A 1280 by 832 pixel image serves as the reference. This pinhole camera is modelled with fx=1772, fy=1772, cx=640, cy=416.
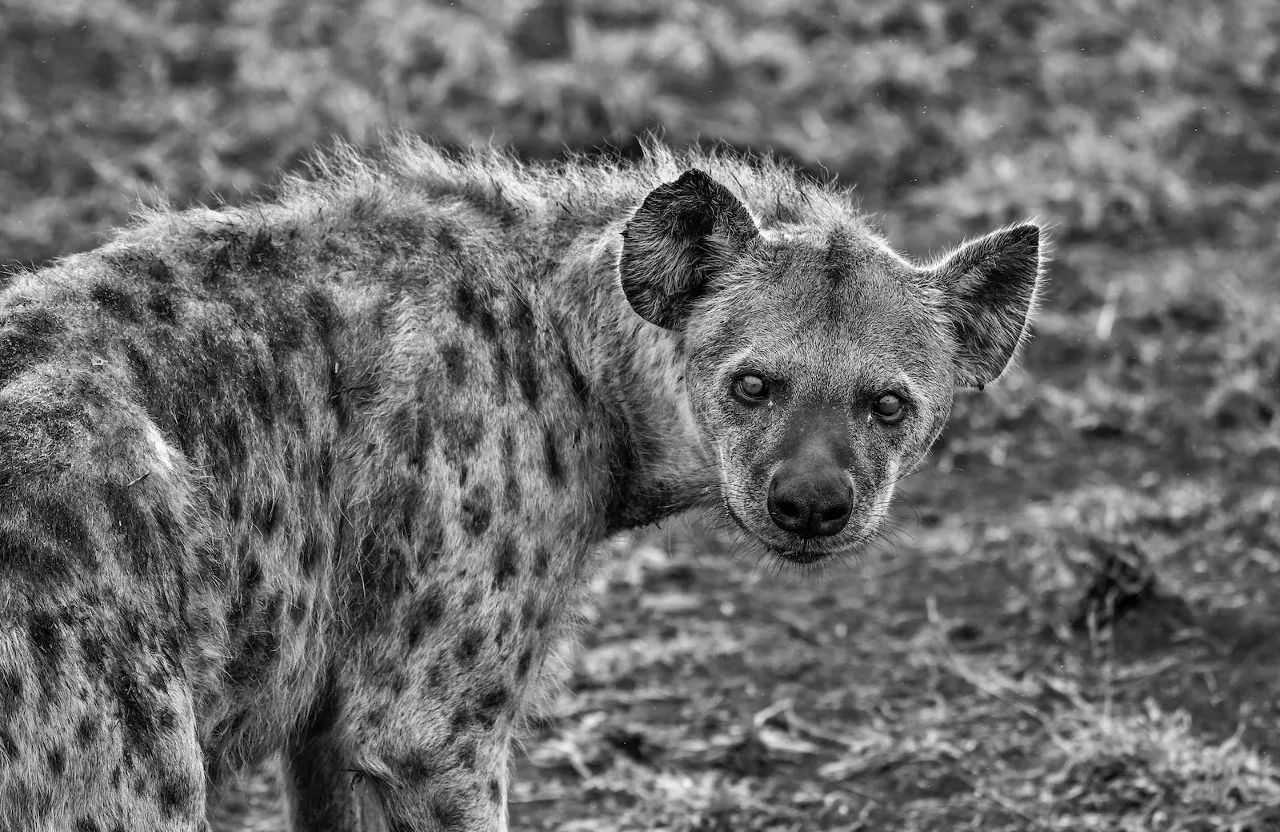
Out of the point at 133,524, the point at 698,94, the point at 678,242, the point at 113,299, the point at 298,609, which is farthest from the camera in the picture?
the point at 698,94

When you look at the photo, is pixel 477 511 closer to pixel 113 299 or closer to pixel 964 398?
pixel 113 299

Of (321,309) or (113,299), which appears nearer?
(113,299)

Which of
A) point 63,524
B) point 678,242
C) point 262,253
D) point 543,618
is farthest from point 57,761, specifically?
point 678,242

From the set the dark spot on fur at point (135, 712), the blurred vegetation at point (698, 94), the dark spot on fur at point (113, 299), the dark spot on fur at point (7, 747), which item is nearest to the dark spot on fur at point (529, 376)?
the dark spot on fur at point (113, 299)

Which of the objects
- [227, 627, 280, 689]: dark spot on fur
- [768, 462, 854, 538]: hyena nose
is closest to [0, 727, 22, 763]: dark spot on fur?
[227, 627, 280, 689]: dark spot on fur

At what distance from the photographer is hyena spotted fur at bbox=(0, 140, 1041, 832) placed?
341 centimetres

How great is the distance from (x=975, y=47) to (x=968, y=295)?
18.8 ft

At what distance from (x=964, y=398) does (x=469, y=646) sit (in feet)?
12.2

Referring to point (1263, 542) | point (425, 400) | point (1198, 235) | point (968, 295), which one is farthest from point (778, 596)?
point (1198, 235)

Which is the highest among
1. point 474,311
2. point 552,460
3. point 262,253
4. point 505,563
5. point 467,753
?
point 262,253

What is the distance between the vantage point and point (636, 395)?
436 centimetres

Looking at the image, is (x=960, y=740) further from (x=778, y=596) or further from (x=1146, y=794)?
(x=778, y=596)

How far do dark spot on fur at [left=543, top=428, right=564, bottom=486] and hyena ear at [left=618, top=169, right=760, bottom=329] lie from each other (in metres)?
0.39

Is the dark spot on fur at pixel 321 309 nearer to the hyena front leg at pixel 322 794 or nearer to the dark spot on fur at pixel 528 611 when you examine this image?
the dark spot on fur at pixel 528 611
